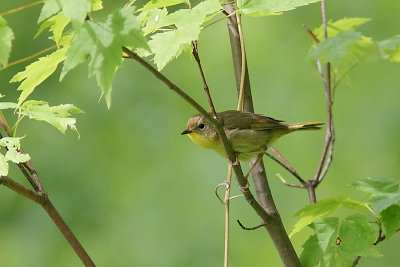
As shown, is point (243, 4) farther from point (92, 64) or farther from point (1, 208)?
point (1, 208)

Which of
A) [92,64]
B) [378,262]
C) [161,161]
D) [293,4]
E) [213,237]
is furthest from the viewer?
[161,161]

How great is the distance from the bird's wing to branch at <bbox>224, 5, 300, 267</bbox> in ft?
1.24

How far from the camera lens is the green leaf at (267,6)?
1757mm

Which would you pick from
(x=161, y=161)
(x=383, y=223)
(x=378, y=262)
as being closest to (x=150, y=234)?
(x=161, y=161)

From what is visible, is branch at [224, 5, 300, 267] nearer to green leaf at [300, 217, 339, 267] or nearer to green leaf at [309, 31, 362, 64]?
green leaf at [300, 217, 339, 267]

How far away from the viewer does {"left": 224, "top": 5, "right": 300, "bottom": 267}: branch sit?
75.4 inches

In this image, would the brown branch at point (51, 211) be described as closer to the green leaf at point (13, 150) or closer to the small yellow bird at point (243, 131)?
the green leaf at point (13, 150)

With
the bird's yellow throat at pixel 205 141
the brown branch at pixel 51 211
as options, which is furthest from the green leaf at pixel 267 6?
the bird's yellow throat at pixel 205 141

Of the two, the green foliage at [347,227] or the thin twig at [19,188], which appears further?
the green foliage at [347,227]

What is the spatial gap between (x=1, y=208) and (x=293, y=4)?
370 cm

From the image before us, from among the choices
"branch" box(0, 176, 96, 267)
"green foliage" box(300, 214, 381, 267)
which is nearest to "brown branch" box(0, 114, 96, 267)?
"branch" box(0, 176, 96, 267)

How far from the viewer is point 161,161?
495 centimetres

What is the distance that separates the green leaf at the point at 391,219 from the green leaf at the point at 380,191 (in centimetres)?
3

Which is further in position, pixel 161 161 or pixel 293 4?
pixel 161 161
